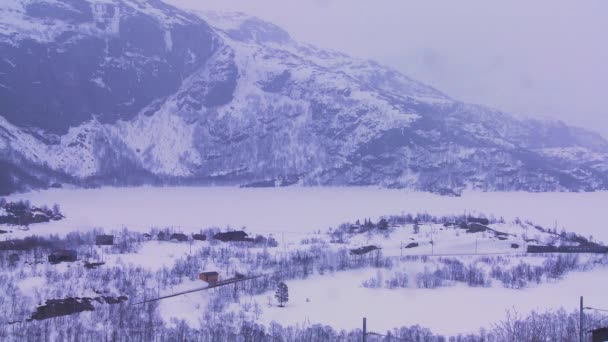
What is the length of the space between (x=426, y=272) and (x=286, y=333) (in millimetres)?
40608

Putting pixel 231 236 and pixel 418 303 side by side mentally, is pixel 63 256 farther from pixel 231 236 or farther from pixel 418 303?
pixel 418 303

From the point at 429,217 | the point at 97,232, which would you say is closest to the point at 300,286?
the point at 97,232

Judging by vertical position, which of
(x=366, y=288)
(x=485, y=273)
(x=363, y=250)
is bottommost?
(x=366, y=288)

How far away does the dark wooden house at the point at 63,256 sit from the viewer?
101 m

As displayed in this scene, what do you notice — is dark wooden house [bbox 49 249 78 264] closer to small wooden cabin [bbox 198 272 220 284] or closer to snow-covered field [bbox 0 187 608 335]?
snow-covered field [bbox 0 187 608 335]

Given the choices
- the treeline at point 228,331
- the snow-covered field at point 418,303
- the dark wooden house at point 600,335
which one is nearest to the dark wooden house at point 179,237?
the snow-covered field at point 418,303

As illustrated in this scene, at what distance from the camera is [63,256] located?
102 metres

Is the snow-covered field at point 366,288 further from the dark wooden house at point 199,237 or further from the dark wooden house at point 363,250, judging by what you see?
the dark wooden house at point 199,237

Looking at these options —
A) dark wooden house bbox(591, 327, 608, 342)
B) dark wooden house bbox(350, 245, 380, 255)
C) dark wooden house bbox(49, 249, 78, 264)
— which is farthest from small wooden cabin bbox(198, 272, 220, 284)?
dark wooden house bbox(591, 327, 608, 342)

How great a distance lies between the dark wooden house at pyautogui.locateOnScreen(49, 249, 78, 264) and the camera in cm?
10061

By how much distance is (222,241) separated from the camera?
438 feet

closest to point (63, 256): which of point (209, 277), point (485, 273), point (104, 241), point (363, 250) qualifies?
point (104, 241)

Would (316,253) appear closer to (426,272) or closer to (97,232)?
(426,272)

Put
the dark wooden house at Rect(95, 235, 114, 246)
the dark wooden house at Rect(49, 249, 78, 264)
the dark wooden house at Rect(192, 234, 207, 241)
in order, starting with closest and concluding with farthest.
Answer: the dark wooden house at Rect(49, 249, 78, 264) → the dark wooden house at Rect(95, 235, 114, 246) → the dark wooden house at Rect(192, 234, 207, 241)
